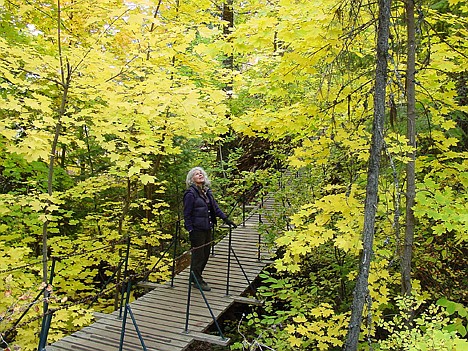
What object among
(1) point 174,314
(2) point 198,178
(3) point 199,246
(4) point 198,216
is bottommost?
(1) point 174,314

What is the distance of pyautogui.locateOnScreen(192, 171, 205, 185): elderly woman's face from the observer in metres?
5.54

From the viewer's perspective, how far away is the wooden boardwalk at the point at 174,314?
172 inches

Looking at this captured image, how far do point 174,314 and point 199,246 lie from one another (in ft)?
3.33

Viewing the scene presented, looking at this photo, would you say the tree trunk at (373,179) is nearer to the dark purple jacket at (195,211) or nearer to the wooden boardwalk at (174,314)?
the wooden boardwalk at (174,314)

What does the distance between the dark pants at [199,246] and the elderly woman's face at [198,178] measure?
77 centimetres

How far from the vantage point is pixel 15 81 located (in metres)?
3.76

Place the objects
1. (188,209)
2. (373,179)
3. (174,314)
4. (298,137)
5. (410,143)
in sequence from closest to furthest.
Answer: (373,179), (410,143), (298,137), (174,314), (188,209)

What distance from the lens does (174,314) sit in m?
5.07

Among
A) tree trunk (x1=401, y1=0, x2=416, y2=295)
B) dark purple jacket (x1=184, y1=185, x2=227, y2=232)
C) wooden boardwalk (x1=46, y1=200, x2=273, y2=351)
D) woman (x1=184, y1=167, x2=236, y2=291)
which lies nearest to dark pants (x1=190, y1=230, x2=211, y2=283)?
woman (x1=184, y1=167, x2=236, y2=291)

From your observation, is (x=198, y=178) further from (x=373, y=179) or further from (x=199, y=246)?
(x=373, y=179)

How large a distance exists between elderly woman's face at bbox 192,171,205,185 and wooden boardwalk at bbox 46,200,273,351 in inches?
66.4

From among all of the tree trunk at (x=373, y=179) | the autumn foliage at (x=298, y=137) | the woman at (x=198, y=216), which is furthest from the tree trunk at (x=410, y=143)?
the woman at (x=198, y=216)

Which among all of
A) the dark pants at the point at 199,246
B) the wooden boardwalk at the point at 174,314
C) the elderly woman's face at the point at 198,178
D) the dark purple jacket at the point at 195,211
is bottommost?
the wooden boardwalk at the point at 174,314

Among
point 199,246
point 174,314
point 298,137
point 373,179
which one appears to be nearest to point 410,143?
point 373,179
